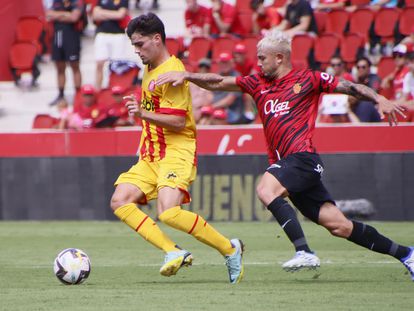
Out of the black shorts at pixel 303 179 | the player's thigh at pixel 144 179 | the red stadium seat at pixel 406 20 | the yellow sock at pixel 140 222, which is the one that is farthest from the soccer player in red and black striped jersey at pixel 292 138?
the red stadium seat at pixel 406 20

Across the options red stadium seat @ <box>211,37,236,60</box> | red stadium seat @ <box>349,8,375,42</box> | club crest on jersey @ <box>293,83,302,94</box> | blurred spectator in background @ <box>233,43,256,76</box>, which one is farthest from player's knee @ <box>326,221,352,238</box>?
red stadium seat @ <box>211,37,236,60</box>

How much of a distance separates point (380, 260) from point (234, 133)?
A: 19.8 ft

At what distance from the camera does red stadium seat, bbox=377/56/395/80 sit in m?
18.4

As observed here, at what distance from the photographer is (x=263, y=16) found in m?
20.1

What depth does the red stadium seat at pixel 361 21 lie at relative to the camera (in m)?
19.5

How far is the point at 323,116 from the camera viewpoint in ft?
55.7

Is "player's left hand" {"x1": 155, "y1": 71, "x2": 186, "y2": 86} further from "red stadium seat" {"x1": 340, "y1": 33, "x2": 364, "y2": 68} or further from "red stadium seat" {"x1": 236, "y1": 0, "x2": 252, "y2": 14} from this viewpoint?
"red stadium seat" {"x1": 236, "y1": 0, "x2": 252, "y2": 14}

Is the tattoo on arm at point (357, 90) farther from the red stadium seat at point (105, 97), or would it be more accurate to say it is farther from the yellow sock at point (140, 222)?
the red stadium seat at point (105, 97)

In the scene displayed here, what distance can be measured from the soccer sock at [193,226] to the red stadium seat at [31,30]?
14901mm

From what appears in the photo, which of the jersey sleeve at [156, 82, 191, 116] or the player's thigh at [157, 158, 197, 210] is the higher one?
the jersey sleeve at [156, 82, 191, 116]

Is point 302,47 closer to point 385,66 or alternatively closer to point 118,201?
point 385,66

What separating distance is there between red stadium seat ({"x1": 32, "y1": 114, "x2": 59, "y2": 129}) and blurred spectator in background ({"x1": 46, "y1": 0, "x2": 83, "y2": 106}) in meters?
1.05

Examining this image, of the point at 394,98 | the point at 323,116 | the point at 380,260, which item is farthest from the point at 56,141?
the point at 380,260

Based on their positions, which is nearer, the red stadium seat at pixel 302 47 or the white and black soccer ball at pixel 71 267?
the white and black soccer ball at pixel 71 267
